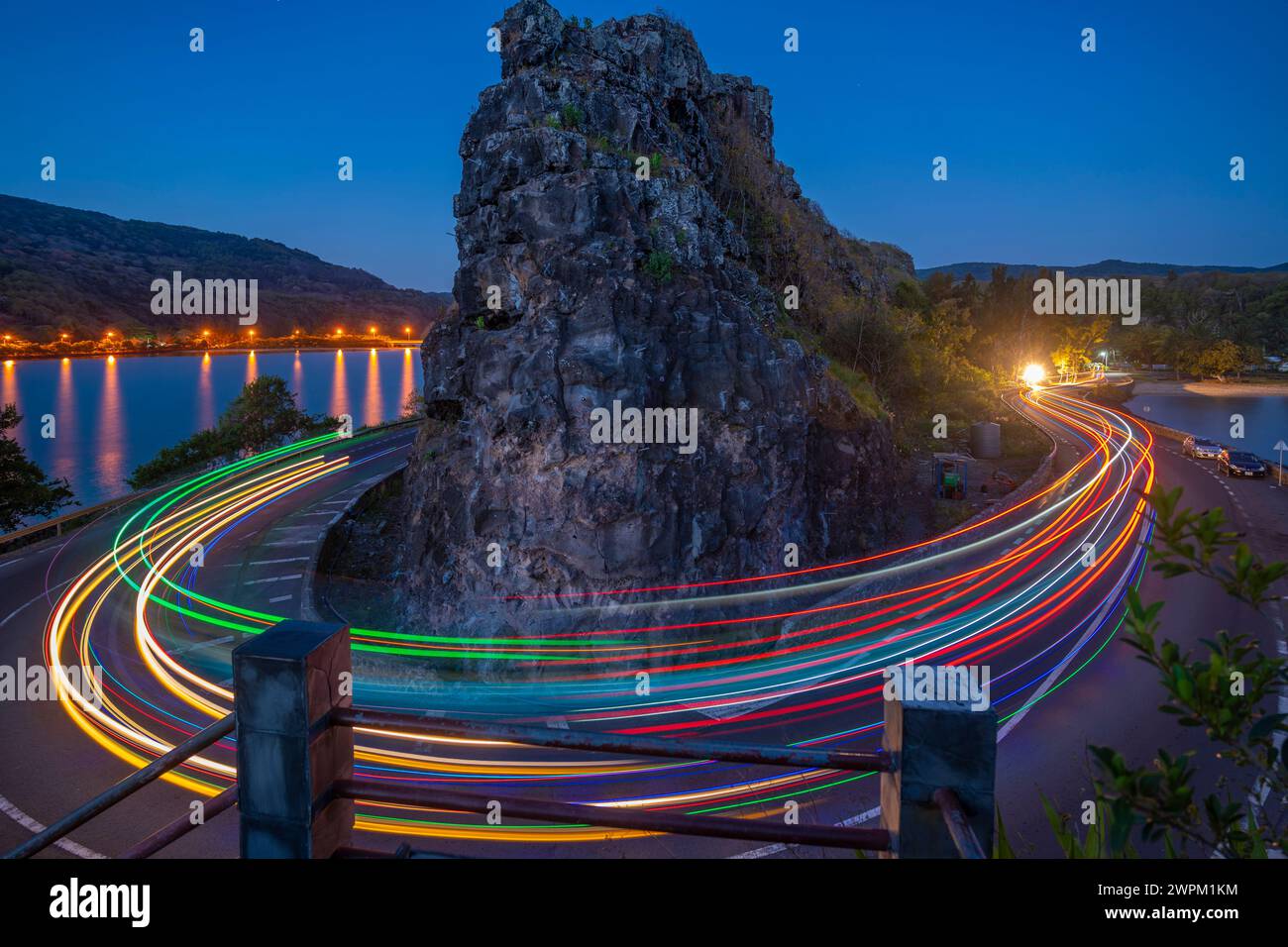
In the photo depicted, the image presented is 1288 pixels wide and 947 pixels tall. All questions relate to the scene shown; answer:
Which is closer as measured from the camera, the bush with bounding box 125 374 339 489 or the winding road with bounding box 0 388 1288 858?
the winding road with bounding box 0 388 1288 858

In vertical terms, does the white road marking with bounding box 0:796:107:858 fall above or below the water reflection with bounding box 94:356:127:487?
below

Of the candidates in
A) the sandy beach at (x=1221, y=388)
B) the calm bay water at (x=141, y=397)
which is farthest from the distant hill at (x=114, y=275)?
the sandy beach at (x=1221, y=388)

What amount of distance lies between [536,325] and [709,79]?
17911 millimetres

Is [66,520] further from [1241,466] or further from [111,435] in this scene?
[1241,466]

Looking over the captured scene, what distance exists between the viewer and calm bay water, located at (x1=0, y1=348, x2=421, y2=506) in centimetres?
5853

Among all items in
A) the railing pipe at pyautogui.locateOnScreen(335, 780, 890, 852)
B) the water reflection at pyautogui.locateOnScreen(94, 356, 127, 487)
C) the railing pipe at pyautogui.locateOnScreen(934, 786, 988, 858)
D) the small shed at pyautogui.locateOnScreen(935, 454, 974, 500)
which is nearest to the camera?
the railing pipe at pyautogui.locateOnScreen(934, 786, 988, 858)

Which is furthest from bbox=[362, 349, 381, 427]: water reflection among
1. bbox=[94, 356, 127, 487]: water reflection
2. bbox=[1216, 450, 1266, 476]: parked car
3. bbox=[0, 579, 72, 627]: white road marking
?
bbox=[1216, 450, 1266, 476]: parked car

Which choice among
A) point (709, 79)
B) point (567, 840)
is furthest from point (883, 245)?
point (567, 840)

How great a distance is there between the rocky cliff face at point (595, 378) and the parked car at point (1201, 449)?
26.3 metres

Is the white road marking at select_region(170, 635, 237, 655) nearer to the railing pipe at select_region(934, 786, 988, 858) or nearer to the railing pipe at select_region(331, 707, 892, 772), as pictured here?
the railing pipe at select_region(331, 707, 892, 772)

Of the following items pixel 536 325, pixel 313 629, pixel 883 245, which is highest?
pixel 883 245

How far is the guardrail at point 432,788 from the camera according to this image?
2902mm
